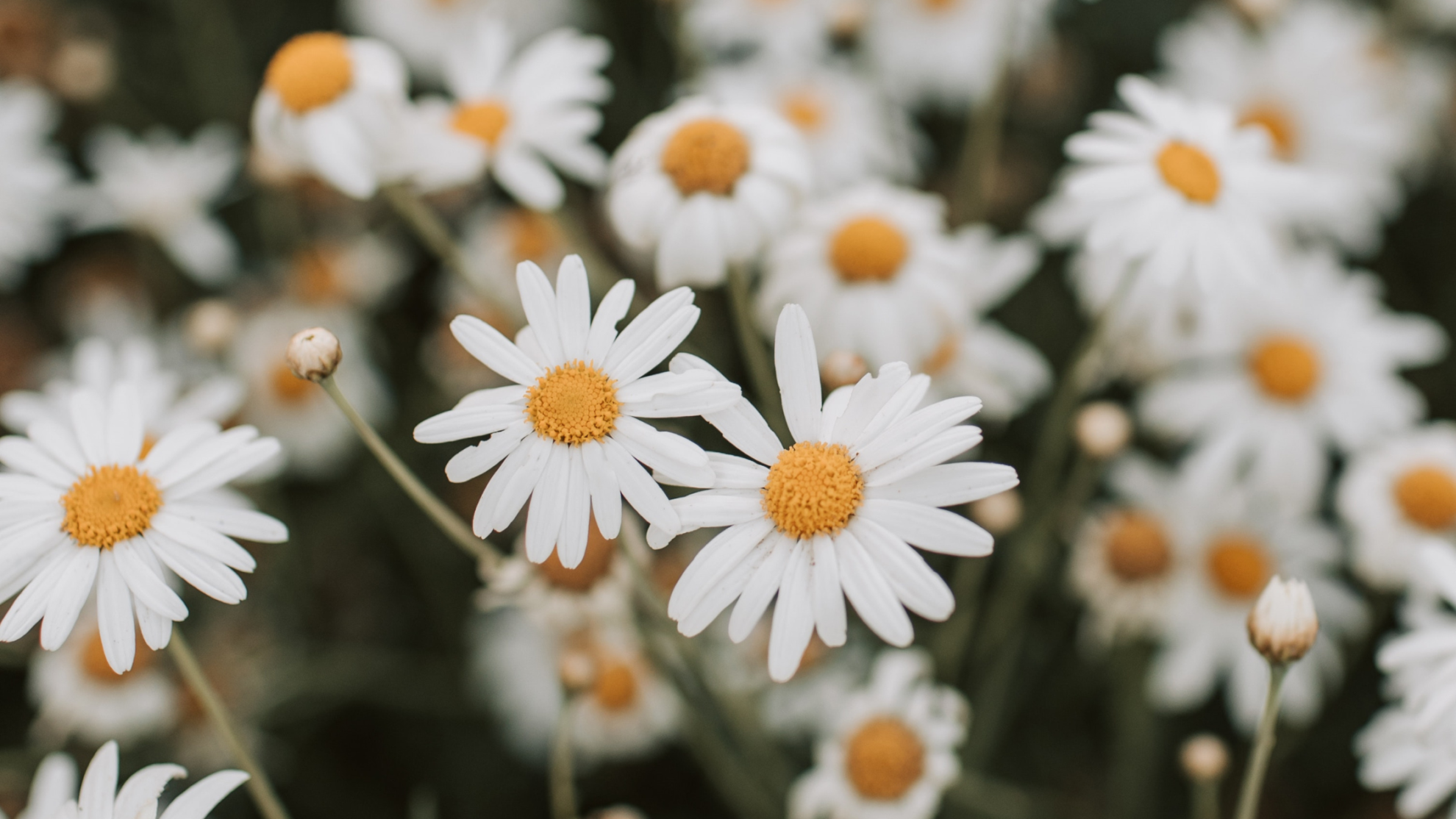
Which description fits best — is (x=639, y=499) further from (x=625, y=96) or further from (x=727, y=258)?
(x=625, y=96)

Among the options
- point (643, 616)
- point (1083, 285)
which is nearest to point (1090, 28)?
point (1083, 285)

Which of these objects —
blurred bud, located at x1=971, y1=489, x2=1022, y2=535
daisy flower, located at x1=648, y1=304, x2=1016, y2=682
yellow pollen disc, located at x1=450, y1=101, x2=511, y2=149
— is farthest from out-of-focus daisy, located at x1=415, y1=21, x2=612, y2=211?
blurred bud, located at x1=971, y1=489, x2=1022, y2=535

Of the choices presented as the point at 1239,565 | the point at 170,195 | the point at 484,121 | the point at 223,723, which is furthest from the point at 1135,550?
the point at 170,195

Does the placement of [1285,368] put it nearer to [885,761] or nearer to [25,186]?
[885,761]

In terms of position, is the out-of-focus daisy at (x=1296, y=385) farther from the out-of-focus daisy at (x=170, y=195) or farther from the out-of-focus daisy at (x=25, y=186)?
the out-of-focus daisy at (x=25, y=186)

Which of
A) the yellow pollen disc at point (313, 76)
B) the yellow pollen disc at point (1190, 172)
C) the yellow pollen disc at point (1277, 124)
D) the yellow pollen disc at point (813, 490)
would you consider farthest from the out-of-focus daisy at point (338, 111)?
the yellow pollen disc at point (1277, 124)

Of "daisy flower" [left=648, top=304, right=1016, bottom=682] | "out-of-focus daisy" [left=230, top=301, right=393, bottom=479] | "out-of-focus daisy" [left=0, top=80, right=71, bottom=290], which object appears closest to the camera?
"daisy flower" [left=648, top=304, right=1016, bottom=682]

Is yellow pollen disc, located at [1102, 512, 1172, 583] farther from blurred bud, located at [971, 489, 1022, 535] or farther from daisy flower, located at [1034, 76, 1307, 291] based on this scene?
daisy flower, located at [1034, 76, 1307, 291]
